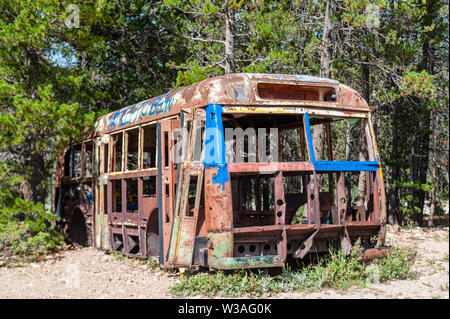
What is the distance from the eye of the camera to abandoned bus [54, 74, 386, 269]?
698 cm

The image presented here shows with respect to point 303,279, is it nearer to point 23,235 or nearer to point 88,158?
point 88,158

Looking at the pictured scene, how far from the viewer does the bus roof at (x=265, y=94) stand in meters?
7.32

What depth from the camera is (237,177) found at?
30.7 ft

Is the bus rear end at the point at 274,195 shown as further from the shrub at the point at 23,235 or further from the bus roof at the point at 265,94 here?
the shrub at the point at 23,235

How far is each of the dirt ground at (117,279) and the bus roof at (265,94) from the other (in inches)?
102

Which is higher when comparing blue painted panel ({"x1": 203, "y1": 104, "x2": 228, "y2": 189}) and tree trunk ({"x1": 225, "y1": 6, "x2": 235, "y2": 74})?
tree trunk ({"x1": 225, "y1": 6, "x2": 235, "y2": 74})

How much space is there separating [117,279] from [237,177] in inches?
106

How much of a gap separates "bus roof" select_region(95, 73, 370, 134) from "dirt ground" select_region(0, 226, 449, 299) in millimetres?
2601

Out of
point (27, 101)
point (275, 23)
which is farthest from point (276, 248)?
point (275, 23)

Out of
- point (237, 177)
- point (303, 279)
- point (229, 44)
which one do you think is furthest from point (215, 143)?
point (229, 44)

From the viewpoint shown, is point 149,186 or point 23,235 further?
point 149,186

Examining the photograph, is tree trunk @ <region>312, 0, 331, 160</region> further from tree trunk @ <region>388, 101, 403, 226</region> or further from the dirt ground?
tree trunk @ <region>388, 101, 403, 226</region>

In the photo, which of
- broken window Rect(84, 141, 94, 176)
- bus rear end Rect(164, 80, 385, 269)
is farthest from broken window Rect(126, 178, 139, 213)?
bus rear end Rect(164, 80, 385, 269)
